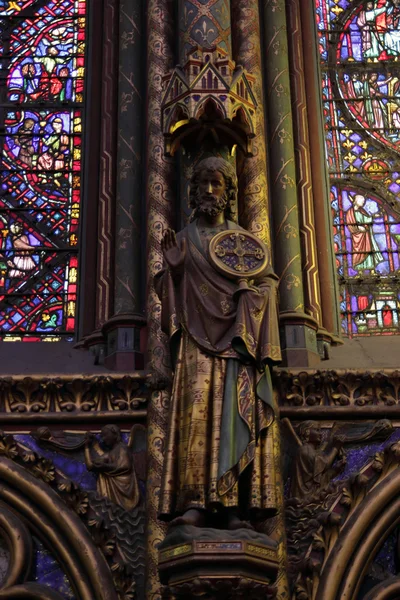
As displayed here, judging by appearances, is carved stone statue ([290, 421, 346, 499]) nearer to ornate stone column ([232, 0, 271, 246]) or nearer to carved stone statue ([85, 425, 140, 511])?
carved stone statue ([85, 425, 140, 511])

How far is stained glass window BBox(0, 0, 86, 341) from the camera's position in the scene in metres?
9.58

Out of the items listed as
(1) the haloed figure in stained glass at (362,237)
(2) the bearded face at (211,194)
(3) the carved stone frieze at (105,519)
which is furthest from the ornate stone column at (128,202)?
(1) the haloed figure in stained glass at (362,237)

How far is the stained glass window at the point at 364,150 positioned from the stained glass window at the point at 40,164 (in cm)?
201

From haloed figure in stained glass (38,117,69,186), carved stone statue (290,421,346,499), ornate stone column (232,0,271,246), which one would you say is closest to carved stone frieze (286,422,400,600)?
carved stone statue (290,421,346,499)

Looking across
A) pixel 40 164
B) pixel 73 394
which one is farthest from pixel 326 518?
pixel 40 164

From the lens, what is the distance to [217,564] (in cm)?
677

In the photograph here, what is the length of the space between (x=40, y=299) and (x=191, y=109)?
2.07m

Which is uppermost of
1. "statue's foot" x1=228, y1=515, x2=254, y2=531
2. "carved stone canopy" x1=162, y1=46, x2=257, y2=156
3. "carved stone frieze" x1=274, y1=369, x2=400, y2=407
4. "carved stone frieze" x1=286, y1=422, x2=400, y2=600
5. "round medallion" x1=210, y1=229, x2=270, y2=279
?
"carved stone canopy" x1=162, y1=46, x2=257, y2=156

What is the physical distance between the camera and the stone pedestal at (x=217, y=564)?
22.2 ft

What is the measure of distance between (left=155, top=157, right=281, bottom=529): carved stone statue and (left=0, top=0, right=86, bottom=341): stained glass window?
75.5 inches

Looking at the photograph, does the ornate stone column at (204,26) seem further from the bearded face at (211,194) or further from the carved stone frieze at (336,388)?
the carved stone frieze at (336,388)

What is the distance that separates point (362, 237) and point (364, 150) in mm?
815

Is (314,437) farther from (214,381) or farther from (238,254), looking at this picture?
(238,254)

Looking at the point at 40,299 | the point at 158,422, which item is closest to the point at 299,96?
the point at 40,299
